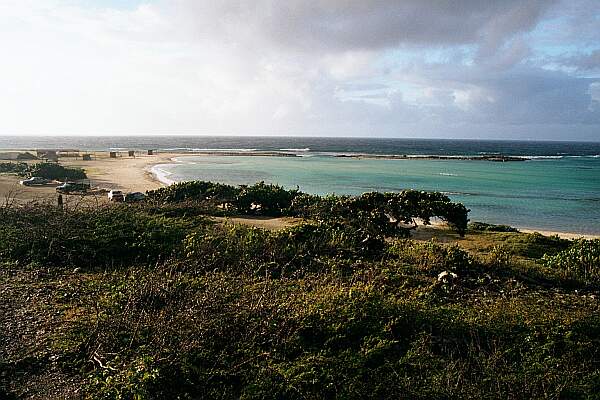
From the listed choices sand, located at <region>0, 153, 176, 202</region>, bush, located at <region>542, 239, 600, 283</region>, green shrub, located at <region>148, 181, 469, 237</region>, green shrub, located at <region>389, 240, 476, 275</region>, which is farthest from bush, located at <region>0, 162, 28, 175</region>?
bush, located at <region>542, 239, 600, 283</region>

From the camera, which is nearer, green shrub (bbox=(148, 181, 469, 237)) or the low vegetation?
the low vegetation

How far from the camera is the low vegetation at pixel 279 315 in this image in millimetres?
5770

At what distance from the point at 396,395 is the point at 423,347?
42.8 inches

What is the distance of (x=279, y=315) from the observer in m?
7.07

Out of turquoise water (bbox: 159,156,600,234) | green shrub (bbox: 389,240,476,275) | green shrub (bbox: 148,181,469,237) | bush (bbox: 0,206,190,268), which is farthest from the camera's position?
turquoise water (bbox: 159,156,600,234)

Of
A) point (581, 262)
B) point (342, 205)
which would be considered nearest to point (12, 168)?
point (342, 205)

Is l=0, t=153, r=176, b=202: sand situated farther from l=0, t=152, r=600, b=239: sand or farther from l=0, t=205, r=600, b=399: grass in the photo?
l=0, t=205, r=600, b=399: grass

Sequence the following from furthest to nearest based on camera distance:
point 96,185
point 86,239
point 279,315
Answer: point 96,185
point 86,239
point 279,315

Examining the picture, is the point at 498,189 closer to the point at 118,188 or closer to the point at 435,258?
the point at 118,188

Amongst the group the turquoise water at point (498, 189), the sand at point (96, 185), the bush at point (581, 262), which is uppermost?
the bush at point (581, 262)

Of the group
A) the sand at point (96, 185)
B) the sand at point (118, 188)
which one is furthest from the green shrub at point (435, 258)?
the sand at point (96, 185)

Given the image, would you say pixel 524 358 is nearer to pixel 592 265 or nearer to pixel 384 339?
pixel 384 339

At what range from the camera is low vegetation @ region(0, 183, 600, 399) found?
5.77 meters

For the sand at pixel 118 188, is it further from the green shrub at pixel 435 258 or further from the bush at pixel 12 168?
the green shrub at pixel 435 258
